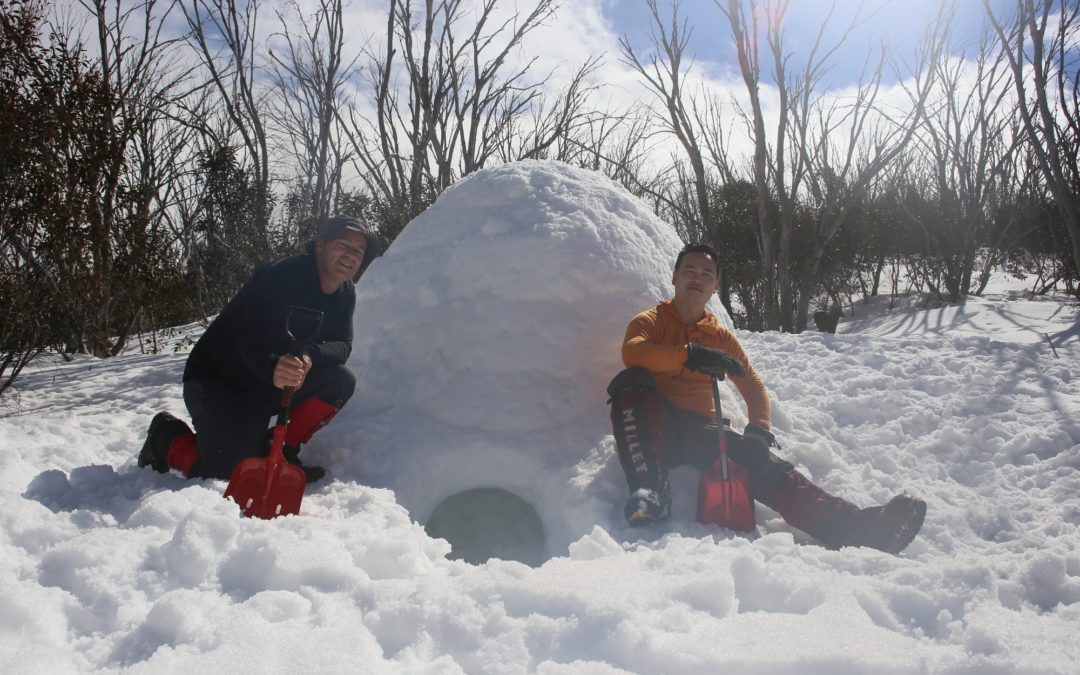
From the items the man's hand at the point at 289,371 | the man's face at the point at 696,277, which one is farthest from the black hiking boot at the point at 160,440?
the man's face at the point at 696,277

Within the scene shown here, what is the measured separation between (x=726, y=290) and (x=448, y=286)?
6.94m

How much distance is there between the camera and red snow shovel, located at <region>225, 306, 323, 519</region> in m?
2.04

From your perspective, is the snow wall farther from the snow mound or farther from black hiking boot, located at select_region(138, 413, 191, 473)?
black hiking boot, located at select_region(138, 413, 191, 473)

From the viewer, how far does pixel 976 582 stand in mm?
1475

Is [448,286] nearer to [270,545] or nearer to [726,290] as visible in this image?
[270,545]

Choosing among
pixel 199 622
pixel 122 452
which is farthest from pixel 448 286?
pixel 199 622

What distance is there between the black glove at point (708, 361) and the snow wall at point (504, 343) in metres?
0.53

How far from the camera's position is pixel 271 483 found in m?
2.08

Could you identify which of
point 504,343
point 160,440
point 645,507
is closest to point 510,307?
point 504,343

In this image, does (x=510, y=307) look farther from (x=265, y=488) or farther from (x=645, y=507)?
(x=265, y=488)

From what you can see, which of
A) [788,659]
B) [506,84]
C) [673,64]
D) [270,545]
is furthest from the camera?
[506,84]

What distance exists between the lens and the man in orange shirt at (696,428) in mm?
1981

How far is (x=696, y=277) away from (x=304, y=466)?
5.78 feet

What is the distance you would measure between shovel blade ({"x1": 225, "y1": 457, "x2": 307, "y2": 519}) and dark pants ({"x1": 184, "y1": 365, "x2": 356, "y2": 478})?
223 millimetres
